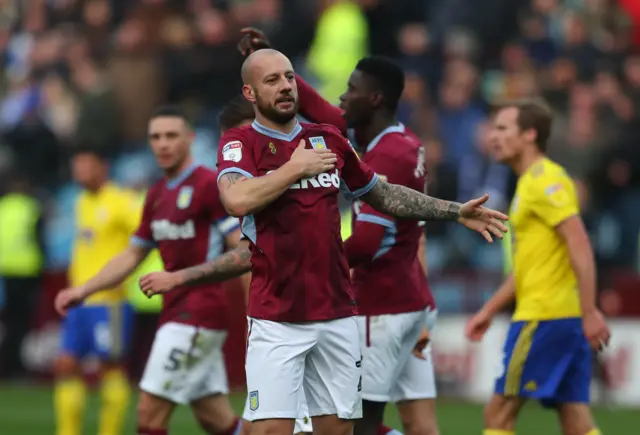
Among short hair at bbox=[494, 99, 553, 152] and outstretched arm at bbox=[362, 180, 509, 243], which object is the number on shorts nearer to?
outstretched arm at bbox=[362, 180, 509, 243]

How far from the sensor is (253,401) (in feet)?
21.5

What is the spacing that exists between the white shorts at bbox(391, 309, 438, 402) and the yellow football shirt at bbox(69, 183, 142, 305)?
15.5ft

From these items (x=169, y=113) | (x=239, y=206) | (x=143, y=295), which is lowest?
(x=239, y=206)

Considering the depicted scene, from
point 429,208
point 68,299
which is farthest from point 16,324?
point 429,208

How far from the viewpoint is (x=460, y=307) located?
1526cm

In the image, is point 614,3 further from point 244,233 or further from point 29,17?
point 244,233

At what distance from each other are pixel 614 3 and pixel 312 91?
1188 cm

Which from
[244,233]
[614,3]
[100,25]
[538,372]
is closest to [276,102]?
[244,233]

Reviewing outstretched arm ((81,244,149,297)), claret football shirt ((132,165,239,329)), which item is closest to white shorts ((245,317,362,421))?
claret football shirt ((132,165,239,329))

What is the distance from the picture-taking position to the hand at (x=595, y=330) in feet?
26.1

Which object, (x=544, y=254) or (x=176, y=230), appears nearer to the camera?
(x=544, y=254)

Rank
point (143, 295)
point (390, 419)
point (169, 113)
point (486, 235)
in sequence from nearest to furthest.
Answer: point (486, 235), point (169, 113), point (390, 419), point (143, 295)

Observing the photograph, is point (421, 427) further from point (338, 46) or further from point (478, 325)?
point (338, 46)

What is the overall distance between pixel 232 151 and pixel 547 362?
2.87 m
